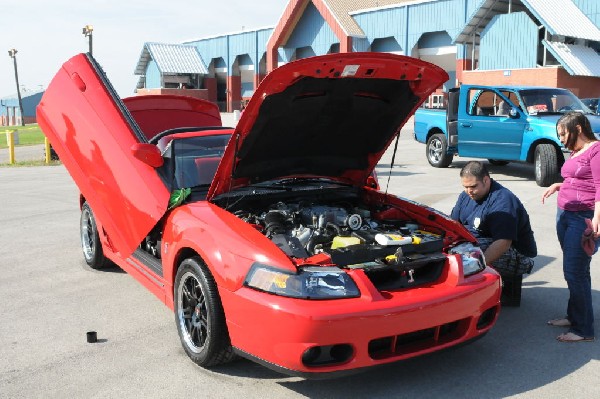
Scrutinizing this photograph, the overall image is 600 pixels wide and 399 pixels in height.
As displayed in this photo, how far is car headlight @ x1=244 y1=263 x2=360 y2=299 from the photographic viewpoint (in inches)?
133

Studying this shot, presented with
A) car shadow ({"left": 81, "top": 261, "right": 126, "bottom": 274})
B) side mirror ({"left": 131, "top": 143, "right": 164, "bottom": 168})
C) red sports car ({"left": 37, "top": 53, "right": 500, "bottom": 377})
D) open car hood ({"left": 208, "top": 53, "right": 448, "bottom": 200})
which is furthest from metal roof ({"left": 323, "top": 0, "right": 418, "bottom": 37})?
side mirror ({"left": 131, "top": 143, "right": 164, "bottom": 168})

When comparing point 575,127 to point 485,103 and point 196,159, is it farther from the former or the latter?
point 485,103

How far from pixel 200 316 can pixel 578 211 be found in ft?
8.64

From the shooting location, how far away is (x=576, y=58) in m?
27.3

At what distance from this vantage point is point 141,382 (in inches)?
148

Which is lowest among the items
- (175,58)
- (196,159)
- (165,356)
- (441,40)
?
(165,356)

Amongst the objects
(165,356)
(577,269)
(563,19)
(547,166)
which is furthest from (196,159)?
(563,19)

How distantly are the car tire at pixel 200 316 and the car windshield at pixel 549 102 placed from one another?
400 inches

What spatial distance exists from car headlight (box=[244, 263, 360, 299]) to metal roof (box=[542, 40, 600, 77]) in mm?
26024

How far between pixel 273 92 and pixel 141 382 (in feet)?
6.42

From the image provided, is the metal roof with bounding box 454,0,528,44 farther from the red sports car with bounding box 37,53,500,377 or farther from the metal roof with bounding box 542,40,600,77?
the red sports car with bounding box 37,53,500,377

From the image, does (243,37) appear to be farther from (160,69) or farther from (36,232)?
(36,232)

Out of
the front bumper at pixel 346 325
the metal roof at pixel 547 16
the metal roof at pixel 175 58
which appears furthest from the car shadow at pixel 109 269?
the metal roof at pixel 175 58

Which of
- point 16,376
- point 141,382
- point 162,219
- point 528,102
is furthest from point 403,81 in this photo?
point 528,102
